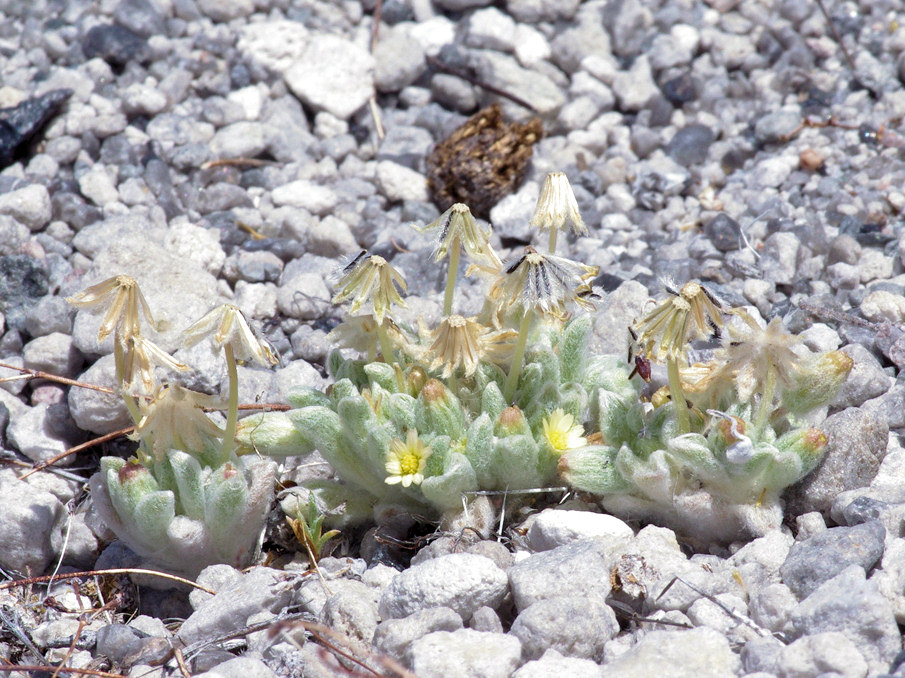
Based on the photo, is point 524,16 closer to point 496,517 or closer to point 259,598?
point 496,517

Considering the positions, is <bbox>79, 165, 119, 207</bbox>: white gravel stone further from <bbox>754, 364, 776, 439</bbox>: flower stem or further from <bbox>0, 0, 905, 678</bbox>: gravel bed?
<bbox>754, 364, 776, 439</bbox>: flower stem

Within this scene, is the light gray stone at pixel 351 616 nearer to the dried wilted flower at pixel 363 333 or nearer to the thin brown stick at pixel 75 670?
the thin brown stick at pixel 75 670

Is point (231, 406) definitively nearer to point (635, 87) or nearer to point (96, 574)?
point (96, 574)

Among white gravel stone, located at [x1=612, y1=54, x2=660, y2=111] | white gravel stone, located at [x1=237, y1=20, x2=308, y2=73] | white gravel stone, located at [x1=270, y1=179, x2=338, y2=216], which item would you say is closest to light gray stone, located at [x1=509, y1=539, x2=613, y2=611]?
white gravel stone, located at [x1=270, y1=179, x2=338, y2=216]

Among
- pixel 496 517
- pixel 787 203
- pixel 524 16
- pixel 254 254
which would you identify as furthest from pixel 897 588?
pixel 524 16

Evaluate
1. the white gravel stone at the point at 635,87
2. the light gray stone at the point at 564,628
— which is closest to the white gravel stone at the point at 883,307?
the light gray stone at the point at 564,628
